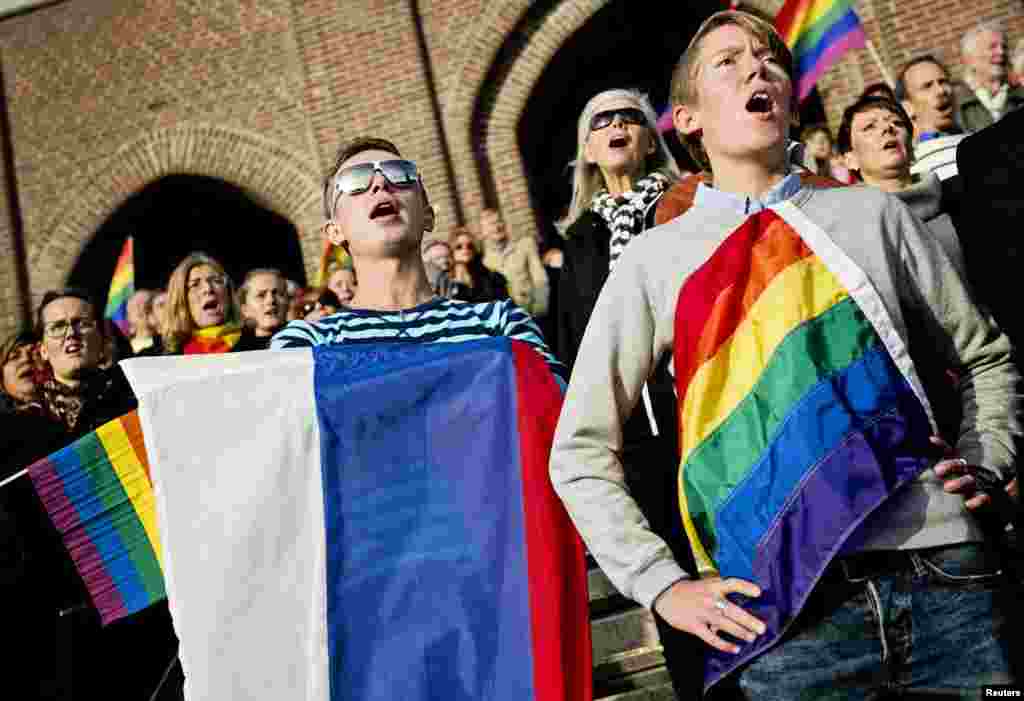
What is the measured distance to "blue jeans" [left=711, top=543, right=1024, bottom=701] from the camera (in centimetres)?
188

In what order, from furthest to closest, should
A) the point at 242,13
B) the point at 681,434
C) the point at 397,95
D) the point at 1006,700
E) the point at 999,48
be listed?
1. the point at 242,13
2. the point at 397,95
3. the point at 999,48
4. the point at 681,434
5. the point at 1006,700

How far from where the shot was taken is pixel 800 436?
76.3 inches

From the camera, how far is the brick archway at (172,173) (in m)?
11.4

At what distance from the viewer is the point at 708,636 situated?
6.17 ft

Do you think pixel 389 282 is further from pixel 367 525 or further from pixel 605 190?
pixel 605 190

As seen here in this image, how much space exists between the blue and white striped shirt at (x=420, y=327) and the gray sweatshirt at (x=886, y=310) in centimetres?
68

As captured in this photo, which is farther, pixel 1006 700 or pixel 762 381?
pixel 762 381

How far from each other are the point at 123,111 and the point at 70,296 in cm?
807

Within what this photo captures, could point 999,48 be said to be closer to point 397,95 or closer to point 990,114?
point 990,114

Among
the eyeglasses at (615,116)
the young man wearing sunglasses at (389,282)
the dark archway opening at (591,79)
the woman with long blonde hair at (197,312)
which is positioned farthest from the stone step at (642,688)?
the dark archway opening at (591,79)

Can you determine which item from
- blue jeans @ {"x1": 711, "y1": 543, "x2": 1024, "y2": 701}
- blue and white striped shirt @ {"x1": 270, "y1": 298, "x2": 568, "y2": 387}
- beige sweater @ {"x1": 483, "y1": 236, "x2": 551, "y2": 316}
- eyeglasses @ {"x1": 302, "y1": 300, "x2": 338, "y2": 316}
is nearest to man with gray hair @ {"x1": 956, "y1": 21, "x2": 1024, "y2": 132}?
beige sweater @ {"x1": 483, "y1": 236, "x2": 551, "y2": 316}

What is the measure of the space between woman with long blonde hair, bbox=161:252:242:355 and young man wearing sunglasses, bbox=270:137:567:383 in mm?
2273

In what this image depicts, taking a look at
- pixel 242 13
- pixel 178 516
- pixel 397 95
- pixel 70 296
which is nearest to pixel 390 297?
pixel 178 516

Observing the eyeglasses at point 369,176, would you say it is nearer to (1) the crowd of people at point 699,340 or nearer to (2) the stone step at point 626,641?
(1) the crowd of people at point 699,340
